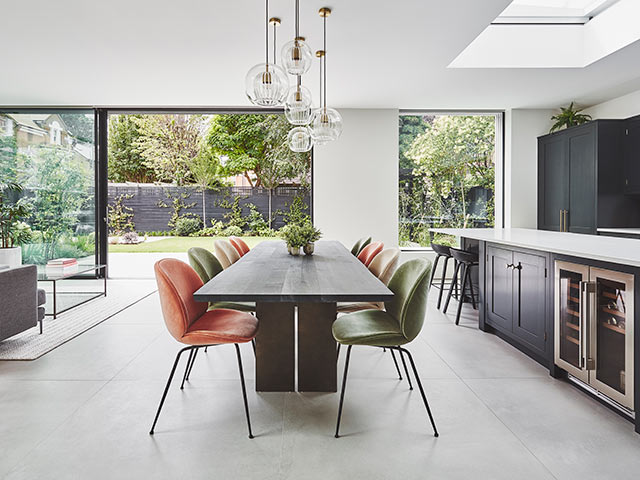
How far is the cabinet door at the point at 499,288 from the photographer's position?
3381 millimetres

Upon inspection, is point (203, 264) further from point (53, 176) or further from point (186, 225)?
point (186, 225)

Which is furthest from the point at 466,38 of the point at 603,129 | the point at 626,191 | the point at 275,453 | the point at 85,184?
the point at 85,184

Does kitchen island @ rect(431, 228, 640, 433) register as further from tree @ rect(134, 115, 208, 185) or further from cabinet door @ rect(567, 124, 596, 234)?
tree @ rect(134, 115, 208, 185)

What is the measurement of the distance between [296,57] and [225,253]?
1.64 meters

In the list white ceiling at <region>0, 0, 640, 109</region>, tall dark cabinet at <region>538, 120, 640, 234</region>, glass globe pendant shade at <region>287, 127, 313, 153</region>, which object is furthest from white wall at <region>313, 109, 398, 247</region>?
glass globe pendant shade at <region>287, 127, 313, 153</region>

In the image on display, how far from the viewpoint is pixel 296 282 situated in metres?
2.15

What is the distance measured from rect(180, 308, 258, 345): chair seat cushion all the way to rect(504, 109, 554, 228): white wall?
525 cm

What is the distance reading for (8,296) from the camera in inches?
123

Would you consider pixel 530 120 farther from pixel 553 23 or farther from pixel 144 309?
pixel 144 309

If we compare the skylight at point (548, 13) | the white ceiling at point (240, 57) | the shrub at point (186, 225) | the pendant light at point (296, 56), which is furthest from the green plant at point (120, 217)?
the skylight at point (548, 13)

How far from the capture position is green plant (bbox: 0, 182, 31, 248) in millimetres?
6234

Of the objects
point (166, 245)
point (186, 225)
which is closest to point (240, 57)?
point (186, 225)

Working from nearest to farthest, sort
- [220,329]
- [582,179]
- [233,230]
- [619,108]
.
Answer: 1. [220,329]
2. [582,179]
3. [619,108]
4. [233,230]

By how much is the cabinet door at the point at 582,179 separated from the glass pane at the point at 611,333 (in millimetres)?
3296
